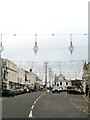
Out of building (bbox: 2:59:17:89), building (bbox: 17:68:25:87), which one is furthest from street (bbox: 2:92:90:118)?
building (bbox: 17:68:25:87)

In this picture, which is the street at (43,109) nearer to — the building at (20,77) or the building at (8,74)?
the building at (8,74)

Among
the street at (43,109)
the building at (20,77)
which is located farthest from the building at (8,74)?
the street at (43,109)

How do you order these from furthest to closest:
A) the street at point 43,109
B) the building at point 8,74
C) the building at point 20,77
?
the building at point 20,77 < the building at point 8,74 < the street at point 43,109

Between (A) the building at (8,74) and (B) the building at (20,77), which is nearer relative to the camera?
(A) the building at (8,74)

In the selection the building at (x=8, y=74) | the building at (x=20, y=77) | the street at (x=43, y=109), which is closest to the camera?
the street at (x=43, y=109)

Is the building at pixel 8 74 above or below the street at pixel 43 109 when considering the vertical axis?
above

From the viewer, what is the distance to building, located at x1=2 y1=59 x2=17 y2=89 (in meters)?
72.2

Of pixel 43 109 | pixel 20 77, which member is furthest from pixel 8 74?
pixel 43 109

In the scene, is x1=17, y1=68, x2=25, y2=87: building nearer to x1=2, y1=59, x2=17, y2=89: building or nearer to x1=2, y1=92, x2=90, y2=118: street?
x1=2, y1=59, x2=17, y2=89: building

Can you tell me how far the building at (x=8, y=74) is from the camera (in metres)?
72.2

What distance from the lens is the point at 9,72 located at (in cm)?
7844

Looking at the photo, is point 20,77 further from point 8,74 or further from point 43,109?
point 43,109

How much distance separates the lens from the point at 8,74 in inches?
3041

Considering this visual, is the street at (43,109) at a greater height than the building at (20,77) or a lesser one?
lesser
